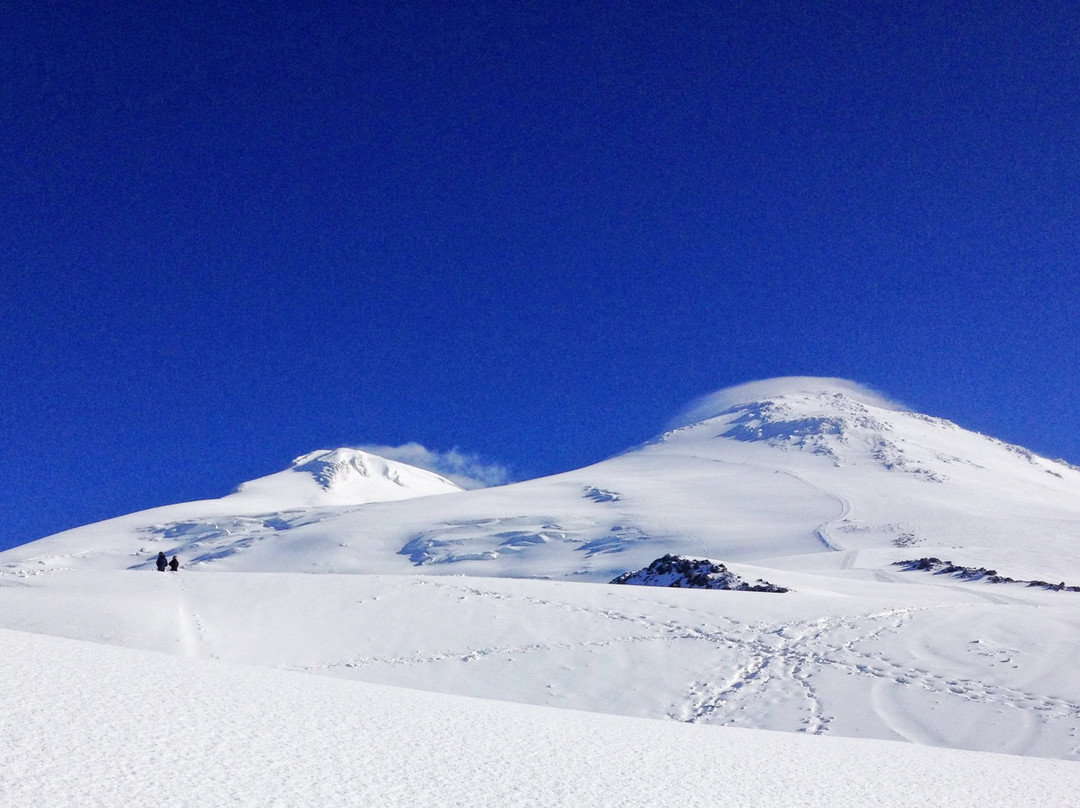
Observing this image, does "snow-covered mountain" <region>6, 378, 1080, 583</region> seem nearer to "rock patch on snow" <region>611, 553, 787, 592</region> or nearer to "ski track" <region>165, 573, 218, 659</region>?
"rock patch on snow" <region>611, 553, 787, 592</region>

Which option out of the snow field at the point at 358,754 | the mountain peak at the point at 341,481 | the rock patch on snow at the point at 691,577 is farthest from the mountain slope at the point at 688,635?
the mountain peak at the point at 341,481

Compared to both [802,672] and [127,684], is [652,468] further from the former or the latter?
[127,684]

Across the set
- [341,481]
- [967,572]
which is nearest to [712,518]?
[967,572]

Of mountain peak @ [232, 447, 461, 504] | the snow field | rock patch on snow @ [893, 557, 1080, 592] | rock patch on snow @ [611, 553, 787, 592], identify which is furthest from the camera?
mountain peak @ [232, 447, 461, 504]

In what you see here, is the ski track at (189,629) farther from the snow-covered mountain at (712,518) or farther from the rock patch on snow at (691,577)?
the snow-covered mountain at (712,518)

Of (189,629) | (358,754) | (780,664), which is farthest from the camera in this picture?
(189,629)

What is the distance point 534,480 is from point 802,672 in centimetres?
7958

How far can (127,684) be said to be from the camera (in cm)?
423

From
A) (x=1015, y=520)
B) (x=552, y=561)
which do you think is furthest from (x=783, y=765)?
(x=1015, y=520)

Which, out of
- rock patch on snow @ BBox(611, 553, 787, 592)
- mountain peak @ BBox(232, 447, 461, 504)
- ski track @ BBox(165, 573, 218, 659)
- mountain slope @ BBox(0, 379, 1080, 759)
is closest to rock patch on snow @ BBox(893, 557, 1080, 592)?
mountain slope @ BBox(0, 379, 1080, 759)

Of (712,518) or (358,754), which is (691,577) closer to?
(358,754)

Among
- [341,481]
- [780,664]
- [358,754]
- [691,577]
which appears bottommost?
[780,664]

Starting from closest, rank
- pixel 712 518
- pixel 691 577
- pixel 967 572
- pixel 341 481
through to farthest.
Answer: pixel 691 577 < pixel 967 572 < pixel 712 518 < pixel 341 481

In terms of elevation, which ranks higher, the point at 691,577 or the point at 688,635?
the point at 691,577
